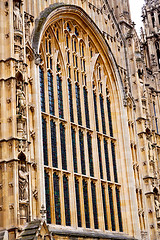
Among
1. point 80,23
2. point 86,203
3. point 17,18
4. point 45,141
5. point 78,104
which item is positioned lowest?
point 86,203

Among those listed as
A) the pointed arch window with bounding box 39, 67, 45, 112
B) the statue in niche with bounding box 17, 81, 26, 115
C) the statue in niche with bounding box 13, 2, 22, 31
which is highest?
the statue in niche with bounding box 13, 2, 22, 31

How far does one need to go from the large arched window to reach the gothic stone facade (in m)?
0.06

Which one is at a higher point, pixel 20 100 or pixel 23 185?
pixel 20 100

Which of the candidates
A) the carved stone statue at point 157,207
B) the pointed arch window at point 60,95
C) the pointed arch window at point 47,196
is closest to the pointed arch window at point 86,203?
the pointed arch window at point 47,196

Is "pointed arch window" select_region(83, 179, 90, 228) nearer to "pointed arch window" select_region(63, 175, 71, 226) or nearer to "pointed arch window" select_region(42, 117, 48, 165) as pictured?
"pointed arch window" select_region(63, 175, 71, 226)

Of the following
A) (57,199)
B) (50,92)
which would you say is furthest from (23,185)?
(50,92)

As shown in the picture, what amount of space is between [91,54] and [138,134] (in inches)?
226

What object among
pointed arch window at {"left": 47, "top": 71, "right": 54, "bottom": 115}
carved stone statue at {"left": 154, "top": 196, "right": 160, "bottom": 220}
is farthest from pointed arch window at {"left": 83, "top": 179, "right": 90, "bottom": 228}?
carved stone statue at {"left": 154, "top": 196, "right": 160, "bottom": 220}

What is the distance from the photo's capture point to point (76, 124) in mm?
24797

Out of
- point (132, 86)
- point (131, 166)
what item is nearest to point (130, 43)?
point (132, 86)

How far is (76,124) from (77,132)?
1.43 feet

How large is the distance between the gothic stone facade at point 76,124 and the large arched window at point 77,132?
6cm

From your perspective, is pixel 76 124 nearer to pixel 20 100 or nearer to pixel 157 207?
pixel 20 100

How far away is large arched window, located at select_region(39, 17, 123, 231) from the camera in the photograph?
73.8 feet
